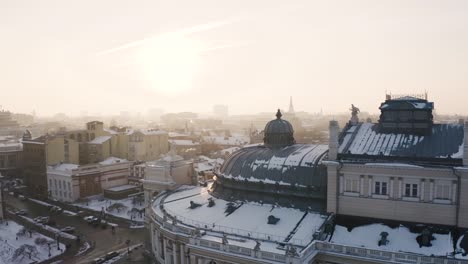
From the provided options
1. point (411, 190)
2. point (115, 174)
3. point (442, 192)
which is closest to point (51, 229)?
point (115, 174)

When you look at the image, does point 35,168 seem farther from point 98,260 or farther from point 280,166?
point 280,166

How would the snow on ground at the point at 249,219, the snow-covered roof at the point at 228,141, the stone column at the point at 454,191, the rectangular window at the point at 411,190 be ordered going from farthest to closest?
the snow-covered roof at the point at 228,141 → the snow on ground at the point at 249,219 → the rectangular window at the point at 411,190 → the stone column at the point at 454,191

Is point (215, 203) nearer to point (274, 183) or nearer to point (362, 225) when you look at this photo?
point (274, 183)

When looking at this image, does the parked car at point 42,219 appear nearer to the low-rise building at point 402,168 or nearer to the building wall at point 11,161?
the building wall at point 11,161

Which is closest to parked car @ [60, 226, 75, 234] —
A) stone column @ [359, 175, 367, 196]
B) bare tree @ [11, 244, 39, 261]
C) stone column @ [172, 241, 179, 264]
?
bare tree @ [11, 244, 39, 261]

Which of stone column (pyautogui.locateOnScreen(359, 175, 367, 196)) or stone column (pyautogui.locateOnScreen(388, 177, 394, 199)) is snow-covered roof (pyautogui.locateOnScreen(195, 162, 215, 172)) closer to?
stone column (pyautogui.locateOnScreen(359, 175, 367, 196))

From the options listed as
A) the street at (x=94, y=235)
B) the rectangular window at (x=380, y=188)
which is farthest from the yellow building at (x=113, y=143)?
the rectangular window at (x=380, y=188)
